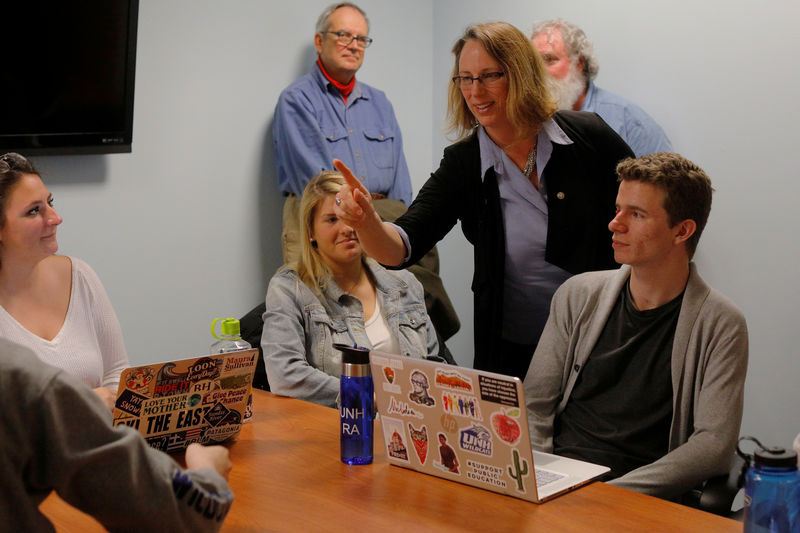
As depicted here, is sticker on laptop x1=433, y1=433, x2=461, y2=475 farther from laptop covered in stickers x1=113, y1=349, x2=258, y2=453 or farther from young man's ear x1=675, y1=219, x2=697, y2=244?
young man's ear x1=675, y1=219, x2=697, y2=244

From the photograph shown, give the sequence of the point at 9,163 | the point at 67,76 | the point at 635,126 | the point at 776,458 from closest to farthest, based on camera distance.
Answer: the point at 776,458 → the point at 9,163 → the point at 67,76 → the point at 635,126

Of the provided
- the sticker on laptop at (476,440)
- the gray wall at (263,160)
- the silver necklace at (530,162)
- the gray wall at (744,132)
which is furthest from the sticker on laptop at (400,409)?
the gray wall at (744,132)

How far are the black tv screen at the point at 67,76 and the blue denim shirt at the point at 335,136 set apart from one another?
73cm

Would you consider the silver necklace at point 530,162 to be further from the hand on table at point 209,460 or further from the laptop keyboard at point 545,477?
the hand on table at point 209,460

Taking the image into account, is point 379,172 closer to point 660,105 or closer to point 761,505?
point 660,105

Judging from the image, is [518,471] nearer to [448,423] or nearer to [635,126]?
[448,423]

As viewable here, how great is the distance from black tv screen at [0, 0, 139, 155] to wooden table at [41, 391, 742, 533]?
2.15 metres

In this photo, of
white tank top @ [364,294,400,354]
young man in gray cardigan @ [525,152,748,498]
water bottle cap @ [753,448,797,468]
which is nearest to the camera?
water bottle cap @ [753,448,797,468]

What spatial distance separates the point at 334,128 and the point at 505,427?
2824 millimetres

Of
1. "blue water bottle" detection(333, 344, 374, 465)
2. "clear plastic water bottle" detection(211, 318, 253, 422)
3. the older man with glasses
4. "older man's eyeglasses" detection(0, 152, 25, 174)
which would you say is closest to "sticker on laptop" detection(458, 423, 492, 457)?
"blue water bottle" detection(333, 344, 374, 465)

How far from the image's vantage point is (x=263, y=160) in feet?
14.1

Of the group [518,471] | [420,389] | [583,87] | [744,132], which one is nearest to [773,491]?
[518,471]

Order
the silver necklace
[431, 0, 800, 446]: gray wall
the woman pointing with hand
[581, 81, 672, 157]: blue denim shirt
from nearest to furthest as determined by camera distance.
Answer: the woman pointing with hand, the silver necklace, [431, 0, 800, 446]: gray wall, [581, 81, 672, 157]: blue denim shirt

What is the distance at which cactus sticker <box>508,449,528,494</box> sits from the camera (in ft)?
5.22
